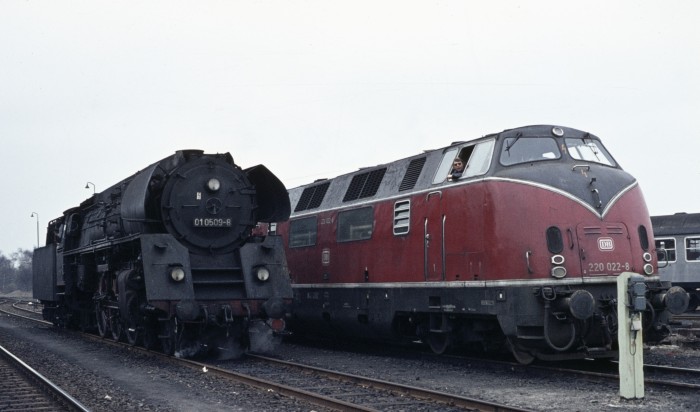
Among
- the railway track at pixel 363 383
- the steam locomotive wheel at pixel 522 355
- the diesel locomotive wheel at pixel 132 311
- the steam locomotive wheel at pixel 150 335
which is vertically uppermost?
the diesel locomotive wheel at pixel 132 311

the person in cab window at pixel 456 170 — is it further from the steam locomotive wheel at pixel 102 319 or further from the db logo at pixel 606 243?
the steam locomotive wheel at pixel 102 319

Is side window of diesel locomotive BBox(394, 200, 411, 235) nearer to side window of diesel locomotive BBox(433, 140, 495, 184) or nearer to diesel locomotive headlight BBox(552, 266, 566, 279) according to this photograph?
side window of diesel locomotive BBox(433, 140, 495, 184)

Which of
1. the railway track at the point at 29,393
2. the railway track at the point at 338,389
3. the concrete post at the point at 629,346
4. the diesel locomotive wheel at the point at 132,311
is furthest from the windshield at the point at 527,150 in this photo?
the diesel locomotive wheel at the point at 132,311

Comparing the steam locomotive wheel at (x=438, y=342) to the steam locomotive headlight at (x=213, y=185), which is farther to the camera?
the steam locomotive headlight at (x=213, y=185)

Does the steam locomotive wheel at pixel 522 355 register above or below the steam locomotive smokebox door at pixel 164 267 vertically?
below

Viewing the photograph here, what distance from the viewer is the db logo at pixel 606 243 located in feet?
41.5

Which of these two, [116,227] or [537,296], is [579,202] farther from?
[116,227]

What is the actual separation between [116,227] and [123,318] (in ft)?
7.87

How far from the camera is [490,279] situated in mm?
12992

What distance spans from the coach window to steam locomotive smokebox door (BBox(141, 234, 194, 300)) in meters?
19.6

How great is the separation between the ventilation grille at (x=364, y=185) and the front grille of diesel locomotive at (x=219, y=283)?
10.1 ft

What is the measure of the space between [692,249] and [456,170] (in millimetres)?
17642

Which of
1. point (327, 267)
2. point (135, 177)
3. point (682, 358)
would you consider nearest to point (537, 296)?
point (682, 358)

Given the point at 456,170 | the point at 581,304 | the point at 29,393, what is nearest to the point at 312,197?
the point at 456,170
